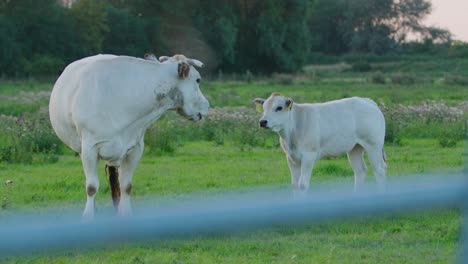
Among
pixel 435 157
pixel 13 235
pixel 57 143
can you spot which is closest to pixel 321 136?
pixel 435 157

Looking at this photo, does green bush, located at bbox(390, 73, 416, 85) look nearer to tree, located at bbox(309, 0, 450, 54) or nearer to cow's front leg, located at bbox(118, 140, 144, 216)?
cow's front leg, located at bbox(118, 140, 144, 216)

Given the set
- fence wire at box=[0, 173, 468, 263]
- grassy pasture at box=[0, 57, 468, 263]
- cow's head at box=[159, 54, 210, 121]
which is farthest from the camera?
cow's head at box=[159, 54, 210, 121]

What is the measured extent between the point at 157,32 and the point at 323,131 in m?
51.0

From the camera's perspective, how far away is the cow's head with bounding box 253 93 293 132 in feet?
35.3

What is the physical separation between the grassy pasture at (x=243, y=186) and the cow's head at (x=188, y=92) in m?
1.26

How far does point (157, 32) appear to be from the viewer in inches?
2404

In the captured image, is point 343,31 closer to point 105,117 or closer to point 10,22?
point 10,22

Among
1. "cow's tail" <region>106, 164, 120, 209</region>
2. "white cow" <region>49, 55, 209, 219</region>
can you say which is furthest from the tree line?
"white cow" <region>49, 55, 209, 219</region>

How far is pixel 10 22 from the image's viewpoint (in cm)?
5488

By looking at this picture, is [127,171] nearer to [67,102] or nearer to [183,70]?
[67,102]

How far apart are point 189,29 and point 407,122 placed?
42060 millimetres

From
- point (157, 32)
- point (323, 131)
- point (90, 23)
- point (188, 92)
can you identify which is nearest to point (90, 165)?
point (188, 92)

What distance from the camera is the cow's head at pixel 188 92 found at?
9.48 m

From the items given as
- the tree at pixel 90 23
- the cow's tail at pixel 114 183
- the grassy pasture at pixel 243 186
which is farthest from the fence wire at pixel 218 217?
the tree at pixel 90 23
